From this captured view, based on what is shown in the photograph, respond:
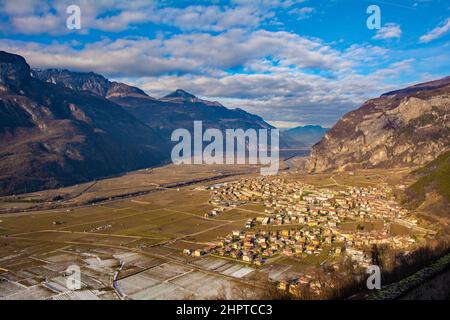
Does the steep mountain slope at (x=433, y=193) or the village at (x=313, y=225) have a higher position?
the steep mountain slope at (x=433, y=193)

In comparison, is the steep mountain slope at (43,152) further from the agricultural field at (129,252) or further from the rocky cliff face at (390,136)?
the rocky cliff face at (390,136)

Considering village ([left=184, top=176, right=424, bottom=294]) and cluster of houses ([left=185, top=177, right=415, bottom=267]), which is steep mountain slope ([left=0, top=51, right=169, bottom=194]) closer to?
cluster of houses ([left=185, top=177, right=415, bottom=267])

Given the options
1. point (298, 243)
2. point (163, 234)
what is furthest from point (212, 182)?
point (298, 243)

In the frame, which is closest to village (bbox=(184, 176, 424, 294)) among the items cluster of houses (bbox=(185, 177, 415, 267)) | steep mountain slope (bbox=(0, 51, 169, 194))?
cluster of houses (bbox=(185, 177, 415, 267))

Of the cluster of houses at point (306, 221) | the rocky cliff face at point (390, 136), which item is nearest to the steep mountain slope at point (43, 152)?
the cluster of houses at point (306, 221)

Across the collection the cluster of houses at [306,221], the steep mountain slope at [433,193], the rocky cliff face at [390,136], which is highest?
the rocky cliff face at [390,136]

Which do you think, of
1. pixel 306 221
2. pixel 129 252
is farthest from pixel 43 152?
pixel 306 221
